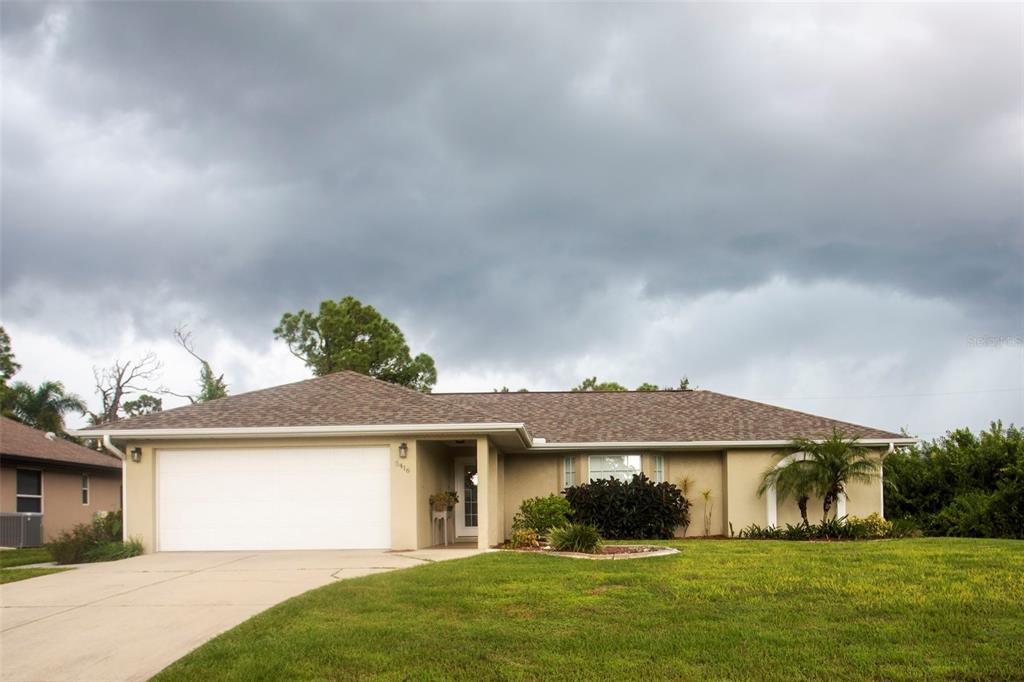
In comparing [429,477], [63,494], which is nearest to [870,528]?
[429,477]

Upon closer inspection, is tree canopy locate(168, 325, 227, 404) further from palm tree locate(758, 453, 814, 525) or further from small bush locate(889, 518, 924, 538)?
small bush locate(889, 518, 924, 538)

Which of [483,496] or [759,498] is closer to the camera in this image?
[483,496]

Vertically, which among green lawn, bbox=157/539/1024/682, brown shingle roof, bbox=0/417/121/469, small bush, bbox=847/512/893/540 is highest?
brown shingle roof, bbox=0/417/121/469

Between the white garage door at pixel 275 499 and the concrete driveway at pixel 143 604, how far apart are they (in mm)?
843

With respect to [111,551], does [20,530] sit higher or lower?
lower

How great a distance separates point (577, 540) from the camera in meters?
14.7

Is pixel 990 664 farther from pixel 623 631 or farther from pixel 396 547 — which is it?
pixel 396 547

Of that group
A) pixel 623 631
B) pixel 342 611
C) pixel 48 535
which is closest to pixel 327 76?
pixel 342 611

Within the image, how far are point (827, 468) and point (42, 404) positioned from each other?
36661mm

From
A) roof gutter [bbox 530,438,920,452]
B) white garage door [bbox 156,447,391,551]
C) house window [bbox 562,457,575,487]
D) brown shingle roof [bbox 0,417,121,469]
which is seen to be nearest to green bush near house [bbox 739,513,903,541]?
roof gutter [bbox 530,438,920,452]

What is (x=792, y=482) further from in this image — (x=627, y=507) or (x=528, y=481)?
(x=528, y=481)

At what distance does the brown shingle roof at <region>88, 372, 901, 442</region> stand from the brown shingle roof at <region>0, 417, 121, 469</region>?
8.30 meters

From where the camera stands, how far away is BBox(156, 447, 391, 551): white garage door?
1755 centimetres

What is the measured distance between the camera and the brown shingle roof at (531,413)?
17.7m
